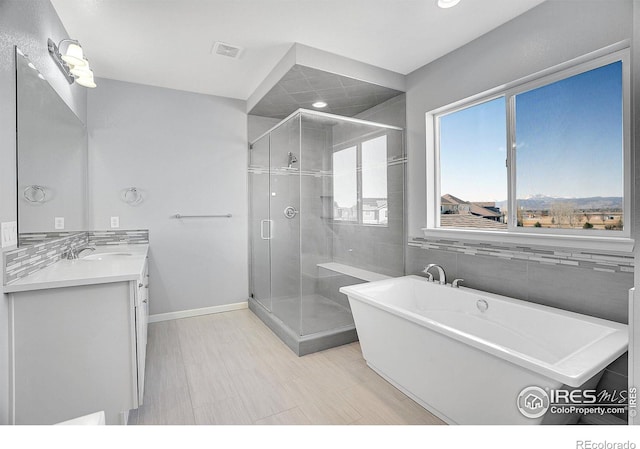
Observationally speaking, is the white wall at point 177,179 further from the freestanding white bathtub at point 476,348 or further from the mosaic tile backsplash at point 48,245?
the freestanding white bathtub at point 476,348

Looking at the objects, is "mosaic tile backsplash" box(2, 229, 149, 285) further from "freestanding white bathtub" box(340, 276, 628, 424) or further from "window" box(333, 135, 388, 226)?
"window" box(333, 135, 388, 226)

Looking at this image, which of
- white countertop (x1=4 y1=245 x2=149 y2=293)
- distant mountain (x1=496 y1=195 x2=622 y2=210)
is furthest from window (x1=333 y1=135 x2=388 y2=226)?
white countertop (x1=4 y1=245 x2=149 y2=293)

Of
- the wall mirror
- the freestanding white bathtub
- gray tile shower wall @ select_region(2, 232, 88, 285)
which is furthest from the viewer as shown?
the wall mirror

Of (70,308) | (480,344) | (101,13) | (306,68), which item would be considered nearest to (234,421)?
(70,308)

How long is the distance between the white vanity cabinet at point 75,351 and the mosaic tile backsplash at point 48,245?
0.54 feet

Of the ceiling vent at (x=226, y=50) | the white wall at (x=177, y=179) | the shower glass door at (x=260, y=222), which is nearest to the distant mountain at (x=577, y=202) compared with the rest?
the shower glass door at (x=260, y=222)

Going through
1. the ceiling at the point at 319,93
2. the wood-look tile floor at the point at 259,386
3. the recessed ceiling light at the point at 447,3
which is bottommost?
the wood-look tile floor at the point at 259,386

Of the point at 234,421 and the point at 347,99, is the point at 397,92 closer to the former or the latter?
the point at 347,99

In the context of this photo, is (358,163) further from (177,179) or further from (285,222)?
(177,179)

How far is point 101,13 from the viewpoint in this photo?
7.24 feet

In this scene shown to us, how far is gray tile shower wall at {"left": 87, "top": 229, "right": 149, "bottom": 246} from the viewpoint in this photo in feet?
10.5

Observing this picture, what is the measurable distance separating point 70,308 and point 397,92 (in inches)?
124

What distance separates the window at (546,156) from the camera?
1.88m

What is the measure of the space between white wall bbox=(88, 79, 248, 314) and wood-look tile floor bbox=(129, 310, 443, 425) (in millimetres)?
823
